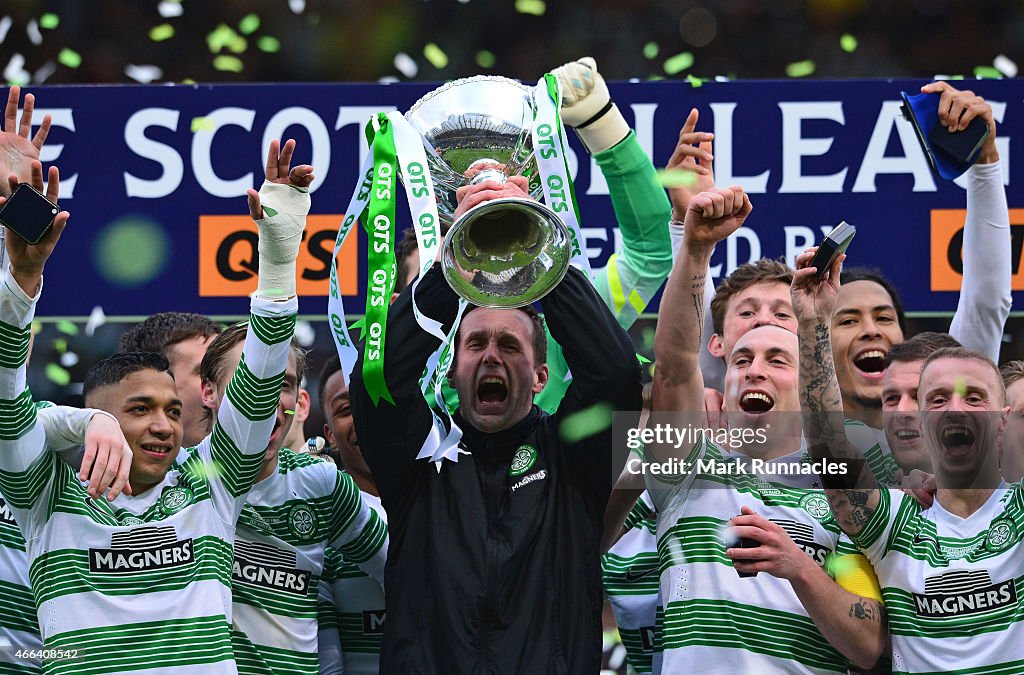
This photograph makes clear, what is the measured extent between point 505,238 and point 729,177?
1.74 metres

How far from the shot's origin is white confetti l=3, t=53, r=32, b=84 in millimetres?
5555

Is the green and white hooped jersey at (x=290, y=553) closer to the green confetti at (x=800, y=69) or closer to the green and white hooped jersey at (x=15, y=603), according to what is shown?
the green and white hooped jersey at (x=15, y=603)

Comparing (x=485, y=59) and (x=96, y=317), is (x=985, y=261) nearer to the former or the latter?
(x=485, y=59)

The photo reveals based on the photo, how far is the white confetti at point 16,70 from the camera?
5.55 metres

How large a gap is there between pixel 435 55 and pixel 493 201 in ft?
8.89

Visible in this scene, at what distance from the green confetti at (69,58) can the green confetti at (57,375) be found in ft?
4.34

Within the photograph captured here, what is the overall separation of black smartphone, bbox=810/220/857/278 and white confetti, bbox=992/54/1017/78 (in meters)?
2.51

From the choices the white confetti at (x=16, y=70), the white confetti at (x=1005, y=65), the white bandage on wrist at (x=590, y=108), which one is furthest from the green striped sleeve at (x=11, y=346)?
the white confetti at (x=1005, y=65)

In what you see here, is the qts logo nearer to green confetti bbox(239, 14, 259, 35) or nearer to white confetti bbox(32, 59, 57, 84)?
green confetti bbox(239, 14, 259, 35)

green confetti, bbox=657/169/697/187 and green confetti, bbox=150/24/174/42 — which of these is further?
green confetti, bbox=150/24/174/42

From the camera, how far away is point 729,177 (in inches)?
184

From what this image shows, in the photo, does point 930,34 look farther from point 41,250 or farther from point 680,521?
point 41,250

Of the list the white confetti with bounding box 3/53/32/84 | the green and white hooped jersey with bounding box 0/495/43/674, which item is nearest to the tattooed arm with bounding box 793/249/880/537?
the green and white hooped jersey with bounding box 0/495/43/674

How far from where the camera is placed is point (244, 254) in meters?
4.73
